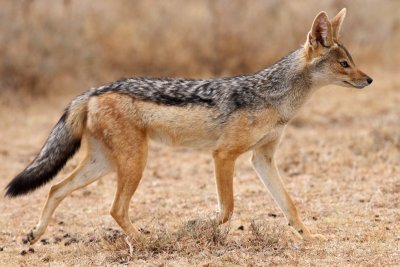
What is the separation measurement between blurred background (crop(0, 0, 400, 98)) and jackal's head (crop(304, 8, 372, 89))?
8586 millimetres

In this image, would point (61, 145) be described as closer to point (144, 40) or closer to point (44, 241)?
point (44, 241)

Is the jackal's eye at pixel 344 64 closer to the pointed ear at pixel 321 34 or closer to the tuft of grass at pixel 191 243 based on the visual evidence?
the pointed ear at pixel 321 34

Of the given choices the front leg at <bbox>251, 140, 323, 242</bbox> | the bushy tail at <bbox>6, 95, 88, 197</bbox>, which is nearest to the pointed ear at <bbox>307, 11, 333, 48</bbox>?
the front leg at <bbox>251, 140, 323, 242</bbox>

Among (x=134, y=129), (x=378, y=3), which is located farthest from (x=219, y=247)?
(x=378, y=3)

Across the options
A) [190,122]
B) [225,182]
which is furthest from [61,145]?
[225,182]

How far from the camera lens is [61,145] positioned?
747 centimetres

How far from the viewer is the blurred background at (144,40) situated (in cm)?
1532

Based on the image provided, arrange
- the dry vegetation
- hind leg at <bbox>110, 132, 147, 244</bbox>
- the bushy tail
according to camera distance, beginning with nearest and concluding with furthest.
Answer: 1. the dry vegetation
2. hind leg at <bbox>110, 132, 147, 244</bbox>
3. the bushy tail

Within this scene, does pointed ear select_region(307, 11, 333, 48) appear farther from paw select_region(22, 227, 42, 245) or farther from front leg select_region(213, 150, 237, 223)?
paw select_region(22, 227, 42, 245)

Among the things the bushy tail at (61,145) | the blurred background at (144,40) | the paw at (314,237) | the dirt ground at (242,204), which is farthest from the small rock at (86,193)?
the blurred background at (144,40)

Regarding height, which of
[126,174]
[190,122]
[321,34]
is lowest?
[126,174]

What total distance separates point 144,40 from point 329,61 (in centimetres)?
933

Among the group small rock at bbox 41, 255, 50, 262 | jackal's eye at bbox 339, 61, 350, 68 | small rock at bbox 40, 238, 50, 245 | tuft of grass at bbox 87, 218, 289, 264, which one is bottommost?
small rock at bbox 40, 238, 50, 245

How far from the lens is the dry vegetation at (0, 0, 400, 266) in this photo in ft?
22.8
